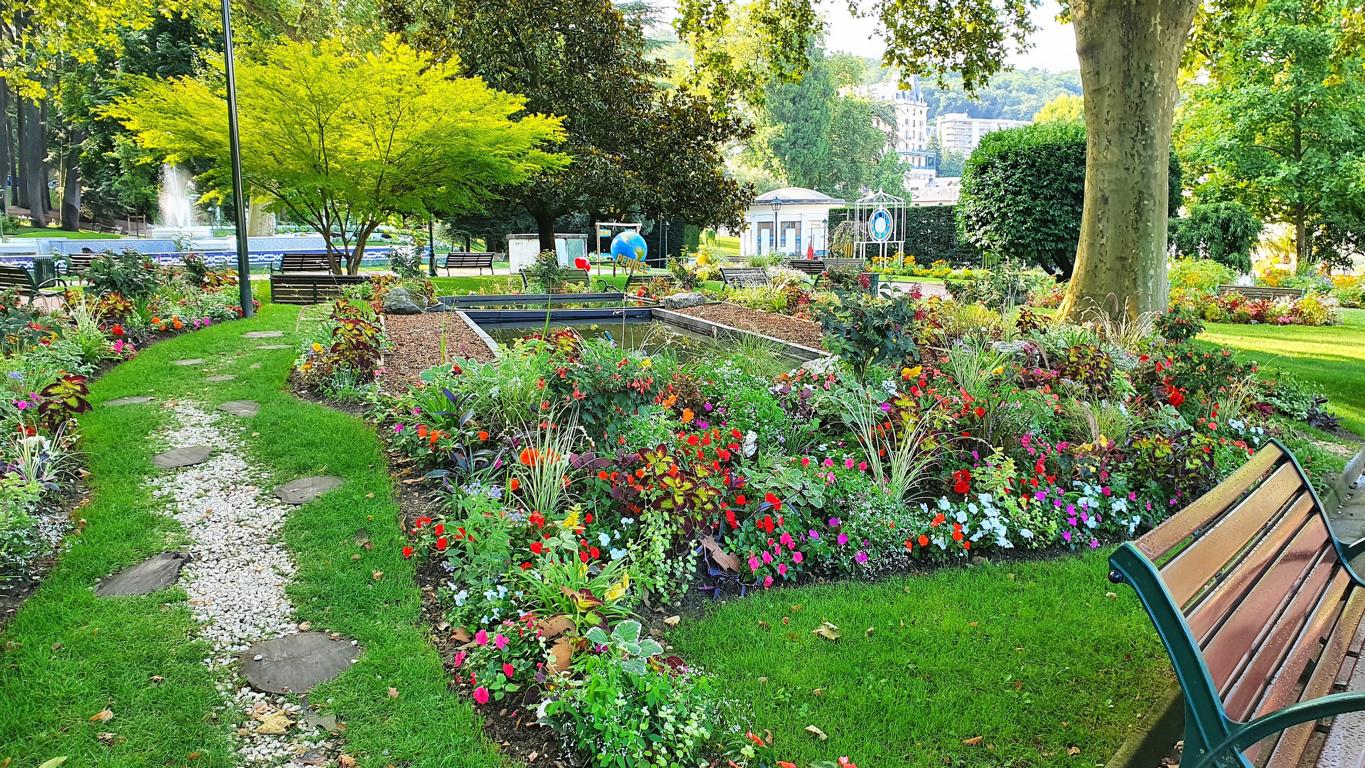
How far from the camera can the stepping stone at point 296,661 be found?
251cm

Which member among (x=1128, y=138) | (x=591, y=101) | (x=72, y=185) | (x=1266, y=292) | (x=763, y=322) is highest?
(x=72, y=185)

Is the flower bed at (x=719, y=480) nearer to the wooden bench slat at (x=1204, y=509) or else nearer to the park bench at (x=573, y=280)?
the wooden bench slat at (x=1204, y=509)

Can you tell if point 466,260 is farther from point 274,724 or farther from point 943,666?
point 943,666

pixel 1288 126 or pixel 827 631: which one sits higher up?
pixel 1288 126

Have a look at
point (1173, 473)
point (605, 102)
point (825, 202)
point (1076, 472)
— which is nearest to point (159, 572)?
point (1076, 472)

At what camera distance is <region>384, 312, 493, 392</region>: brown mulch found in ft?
21.1

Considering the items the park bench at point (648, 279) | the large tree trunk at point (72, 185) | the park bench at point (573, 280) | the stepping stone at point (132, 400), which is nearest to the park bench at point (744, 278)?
the park bench at point (648, 279)

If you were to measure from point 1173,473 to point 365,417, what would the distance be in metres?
5.01

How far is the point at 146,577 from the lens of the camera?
3150 mm

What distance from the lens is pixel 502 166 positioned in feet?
43.6

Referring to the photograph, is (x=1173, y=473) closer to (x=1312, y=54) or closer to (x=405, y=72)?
(x=405, y=72)

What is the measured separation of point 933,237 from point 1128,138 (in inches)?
673

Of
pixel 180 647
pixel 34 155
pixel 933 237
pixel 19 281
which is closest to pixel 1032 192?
pixel 933 237

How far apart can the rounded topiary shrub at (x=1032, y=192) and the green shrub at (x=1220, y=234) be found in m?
2.92
